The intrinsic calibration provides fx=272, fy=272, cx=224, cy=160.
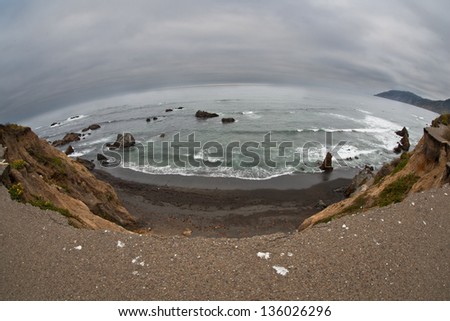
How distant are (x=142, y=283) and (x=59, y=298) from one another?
7.06ft

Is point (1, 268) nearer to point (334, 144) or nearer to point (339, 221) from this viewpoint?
point (339, 221)

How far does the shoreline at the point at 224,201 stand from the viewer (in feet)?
81.2

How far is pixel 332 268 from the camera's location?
788 centimetres

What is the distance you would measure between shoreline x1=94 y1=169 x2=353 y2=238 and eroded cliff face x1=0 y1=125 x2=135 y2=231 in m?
3.73

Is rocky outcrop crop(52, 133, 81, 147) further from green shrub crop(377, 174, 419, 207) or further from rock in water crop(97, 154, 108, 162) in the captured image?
green shrub crop(377, 174, 419, 207)

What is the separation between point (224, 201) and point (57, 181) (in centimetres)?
1608

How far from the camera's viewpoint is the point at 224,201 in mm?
29812

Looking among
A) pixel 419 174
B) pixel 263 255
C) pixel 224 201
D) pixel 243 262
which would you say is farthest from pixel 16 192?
pixel 224 201

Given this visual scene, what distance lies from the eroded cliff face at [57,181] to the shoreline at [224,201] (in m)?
3.73

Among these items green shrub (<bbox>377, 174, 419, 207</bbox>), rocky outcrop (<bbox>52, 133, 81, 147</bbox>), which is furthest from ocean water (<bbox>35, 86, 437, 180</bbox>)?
green shrub (<bbox>377, 174, 419, 207</bbox>)

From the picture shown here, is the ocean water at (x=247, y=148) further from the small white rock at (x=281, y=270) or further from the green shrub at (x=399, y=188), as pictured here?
the small white rock at (x=281, y=270)

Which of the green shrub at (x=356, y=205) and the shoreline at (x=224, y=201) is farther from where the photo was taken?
the shoreline at (x=224, y=201)

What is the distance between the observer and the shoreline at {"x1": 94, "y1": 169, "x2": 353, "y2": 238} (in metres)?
24.8

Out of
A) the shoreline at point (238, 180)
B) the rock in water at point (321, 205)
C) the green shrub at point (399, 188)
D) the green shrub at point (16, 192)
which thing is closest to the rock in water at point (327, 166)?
the shoreline at point (238, 180)
